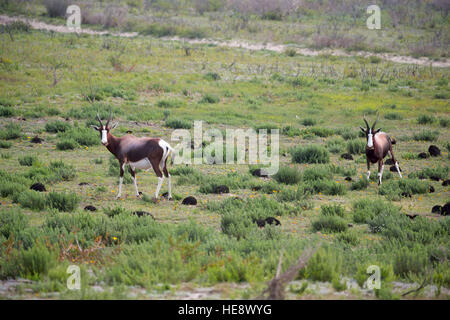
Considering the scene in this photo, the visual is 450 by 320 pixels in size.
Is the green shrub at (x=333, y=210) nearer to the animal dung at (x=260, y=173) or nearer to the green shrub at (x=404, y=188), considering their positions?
the green shrub at (x=404, y=188)

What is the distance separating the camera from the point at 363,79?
2802cm

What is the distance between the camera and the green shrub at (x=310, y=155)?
14.4 meters

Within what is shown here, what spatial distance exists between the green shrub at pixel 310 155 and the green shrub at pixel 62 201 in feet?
22.4

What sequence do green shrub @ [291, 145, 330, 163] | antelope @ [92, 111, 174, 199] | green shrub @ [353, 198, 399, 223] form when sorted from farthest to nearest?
green shrub @ [291, 145, 330, 163] → antelope @ [92, 111, 174, 199] → green shrub @ [353, 198, 399, 223]

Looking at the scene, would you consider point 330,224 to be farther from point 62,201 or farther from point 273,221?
point 62,201

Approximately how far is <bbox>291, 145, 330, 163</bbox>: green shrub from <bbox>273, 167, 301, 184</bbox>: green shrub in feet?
6.87

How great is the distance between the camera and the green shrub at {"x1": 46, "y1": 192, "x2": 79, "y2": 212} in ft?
30.9

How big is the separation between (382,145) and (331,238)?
4.60 metres

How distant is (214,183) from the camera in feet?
37.6

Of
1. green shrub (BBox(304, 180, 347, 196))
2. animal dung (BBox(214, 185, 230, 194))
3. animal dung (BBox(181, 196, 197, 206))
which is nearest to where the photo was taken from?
animal dung (BBox(181, 196, 197, 206))

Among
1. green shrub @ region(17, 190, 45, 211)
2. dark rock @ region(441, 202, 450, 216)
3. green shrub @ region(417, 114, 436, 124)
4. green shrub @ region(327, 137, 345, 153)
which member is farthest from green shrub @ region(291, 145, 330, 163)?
green shrub @ region(417, 114, 436, 124)

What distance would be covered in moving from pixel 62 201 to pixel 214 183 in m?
3.42

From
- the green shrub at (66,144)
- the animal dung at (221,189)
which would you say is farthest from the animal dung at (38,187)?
the green shrub at (66,144)

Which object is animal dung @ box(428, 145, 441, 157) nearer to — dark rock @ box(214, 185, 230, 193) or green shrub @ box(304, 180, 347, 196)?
green shrub @ box(304, 180, 347, 196)
